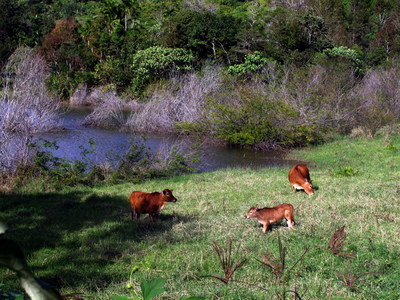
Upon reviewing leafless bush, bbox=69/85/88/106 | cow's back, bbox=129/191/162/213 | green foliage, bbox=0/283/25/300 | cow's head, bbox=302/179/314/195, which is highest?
green foliage, bbox=0/283/25/300

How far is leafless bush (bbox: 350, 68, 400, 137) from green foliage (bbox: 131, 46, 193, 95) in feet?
41.1

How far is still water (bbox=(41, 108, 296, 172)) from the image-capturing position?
53.1ft

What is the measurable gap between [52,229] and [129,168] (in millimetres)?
6182

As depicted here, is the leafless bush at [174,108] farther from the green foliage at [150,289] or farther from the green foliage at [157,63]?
the green foliage at [150,289]

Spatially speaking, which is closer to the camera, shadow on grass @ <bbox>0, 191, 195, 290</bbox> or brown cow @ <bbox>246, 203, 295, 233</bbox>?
shadow on grass @ <bbox>0, 191, 195, 290</bbox>

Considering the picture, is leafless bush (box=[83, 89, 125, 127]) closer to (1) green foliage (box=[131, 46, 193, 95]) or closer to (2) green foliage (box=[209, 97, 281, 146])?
(2) green foliage (box=[209, 97, 281, 146])

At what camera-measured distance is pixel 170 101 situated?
2259cm

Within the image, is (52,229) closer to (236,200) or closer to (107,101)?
(236,200)

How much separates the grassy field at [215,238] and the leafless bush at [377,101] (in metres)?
→ 9.39

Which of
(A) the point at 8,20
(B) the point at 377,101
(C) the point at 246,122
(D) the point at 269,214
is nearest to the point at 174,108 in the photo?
(C) the point at 246,122

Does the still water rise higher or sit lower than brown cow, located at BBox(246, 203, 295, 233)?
lower

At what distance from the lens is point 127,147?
1667 cm

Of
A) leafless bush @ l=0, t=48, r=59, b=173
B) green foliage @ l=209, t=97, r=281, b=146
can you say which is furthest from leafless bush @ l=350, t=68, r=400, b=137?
leafless bush @ l=0, t=48, r=59, b=173

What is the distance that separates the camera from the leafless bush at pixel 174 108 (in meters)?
21.9
